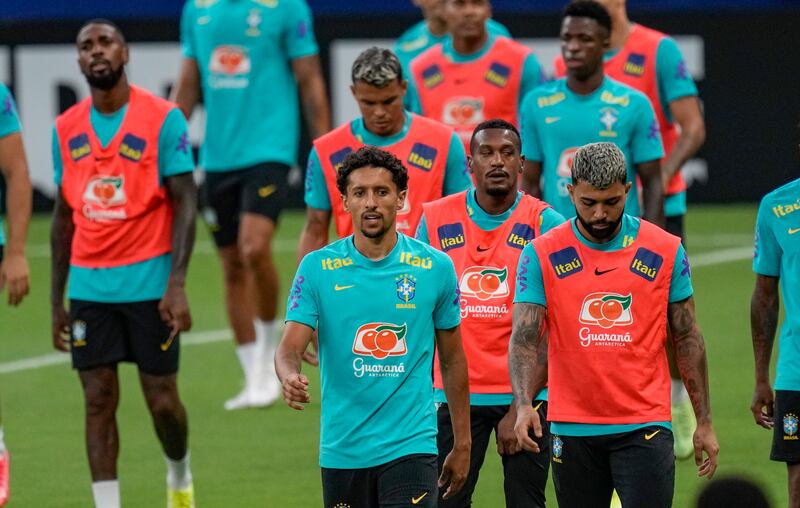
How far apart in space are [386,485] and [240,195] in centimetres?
605

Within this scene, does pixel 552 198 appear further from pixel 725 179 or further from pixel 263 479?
pixel 725 179

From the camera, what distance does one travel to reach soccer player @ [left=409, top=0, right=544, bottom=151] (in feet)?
37.5

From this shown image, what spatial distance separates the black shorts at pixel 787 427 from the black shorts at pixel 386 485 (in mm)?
1877

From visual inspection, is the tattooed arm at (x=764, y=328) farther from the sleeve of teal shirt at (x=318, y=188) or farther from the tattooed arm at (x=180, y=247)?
the tattooed arm at (x=180, y=247)

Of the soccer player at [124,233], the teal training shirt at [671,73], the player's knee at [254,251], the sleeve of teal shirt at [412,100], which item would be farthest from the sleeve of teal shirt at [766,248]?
the player's knee at [254,251]

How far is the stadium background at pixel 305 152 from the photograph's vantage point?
12750 mm

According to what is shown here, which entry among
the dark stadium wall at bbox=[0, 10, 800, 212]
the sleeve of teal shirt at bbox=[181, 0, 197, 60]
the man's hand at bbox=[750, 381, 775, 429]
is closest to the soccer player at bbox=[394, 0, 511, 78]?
the sleeve of teal shirt at bbox=[181, 0, 197, 60]

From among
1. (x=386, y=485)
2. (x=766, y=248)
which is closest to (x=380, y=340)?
(x=386, y=485)

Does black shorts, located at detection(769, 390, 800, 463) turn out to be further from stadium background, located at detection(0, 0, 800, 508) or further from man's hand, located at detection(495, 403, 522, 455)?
stadium background, located at detection(0, 0, 800, 508)

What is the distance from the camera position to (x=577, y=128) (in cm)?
1031

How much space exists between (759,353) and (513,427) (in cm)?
126

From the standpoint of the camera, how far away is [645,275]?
747cm

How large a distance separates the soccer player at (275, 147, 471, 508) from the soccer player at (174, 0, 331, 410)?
5434mm

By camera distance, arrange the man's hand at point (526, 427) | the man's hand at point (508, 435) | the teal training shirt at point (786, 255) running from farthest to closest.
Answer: the teal training shirt at point (786, 255)
the man's hand at point (508, 435)
the man's hand at point (526, 427)
